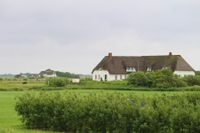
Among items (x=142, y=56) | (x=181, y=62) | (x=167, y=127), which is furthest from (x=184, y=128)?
(x=142, y=56)

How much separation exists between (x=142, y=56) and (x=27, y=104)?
105289mm

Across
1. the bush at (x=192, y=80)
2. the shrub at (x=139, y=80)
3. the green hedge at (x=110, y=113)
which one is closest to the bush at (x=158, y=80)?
the shrub at (x=139, y=80)

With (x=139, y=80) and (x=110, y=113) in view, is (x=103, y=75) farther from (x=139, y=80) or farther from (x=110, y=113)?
(x=110, y=113)

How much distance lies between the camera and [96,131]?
74.1 feet

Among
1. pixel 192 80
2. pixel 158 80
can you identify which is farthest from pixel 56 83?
pixel 192 80

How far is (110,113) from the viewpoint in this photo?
21.8 m

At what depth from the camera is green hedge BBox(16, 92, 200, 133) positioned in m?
19.5

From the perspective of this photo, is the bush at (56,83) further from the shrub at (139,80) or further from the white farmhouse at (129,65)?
the white farmhouse at (129,65)

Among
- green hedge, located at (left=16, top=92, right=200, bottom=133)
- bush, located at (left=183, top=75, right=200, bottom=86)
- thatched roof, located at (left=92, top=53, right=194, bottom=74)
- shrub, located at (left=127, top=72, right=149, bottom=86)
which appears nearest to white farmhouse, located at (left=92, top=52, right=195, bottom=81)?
thatched roof, located at (left=92, top=53, right=194, bottom=74)

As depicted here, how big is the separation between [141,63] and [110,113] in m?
107

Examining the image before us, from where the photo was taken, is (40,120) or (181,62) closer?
(40,120)

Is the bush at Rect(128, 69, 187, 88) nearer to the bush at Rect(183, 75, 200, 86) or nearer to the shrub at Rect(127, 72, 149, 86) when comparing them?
the shrub at Rect(127, 72, 149, 86)

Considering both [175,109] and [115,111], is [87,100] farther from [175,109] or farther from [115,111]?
[175,109]

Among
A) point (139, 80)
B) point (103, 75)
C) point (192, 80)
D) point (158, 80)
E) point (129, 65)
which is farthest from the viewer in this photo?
point (129, 65)
